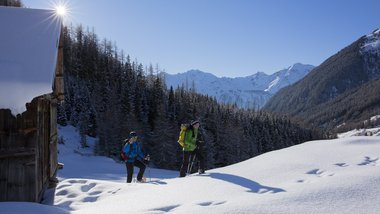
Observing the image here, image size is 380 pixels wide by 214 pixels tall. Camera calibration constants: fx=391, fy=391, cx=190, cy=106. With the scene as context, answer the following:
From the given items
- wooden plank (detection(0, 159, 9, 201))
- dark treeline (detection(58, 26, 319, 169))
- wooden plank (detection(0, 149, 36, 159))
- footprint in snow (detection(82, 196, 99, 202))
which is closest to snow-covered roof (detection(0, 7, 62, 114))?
wooden plank (detection(0, 149, 36, 159))

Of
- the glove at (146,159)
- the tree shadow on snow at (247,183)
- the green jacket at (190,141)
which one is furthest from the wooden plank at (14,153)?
the green jacket at (190,141)

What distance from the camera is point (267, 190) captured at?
8.38 m

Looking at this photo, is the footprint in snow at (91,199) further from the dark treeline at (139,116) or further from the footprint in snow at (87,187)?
the dark treeline at (139,116)

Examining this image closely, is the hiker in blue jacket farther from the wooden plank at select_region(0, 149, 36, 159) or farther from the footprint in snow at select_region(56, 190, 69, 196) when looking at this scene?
the wooden plank at select_region(0, 149, 36, 159)

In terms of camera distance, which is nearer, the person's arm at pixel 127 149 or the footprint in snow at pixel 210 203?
the footprint in snow at pixel 210 203

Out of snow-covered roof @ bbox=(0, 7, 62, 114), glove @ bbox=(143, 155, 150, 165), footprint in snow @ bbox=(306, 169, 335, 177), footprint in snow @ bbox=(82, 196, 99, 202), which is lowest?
footprint in snow @ bbox=(82, 196, 99, 202)

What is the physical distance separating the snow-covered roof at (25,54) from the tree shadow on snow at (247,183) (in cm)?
498

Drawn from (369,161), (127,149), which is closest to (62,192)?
(127,149)

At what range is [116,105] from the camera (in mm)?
74188

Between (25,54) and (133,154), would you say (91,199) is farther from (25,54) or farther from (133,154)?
(25,54)

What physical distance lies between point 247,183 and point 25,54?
6.63 meters

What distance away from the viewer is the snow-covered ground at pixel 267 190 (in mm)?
6973

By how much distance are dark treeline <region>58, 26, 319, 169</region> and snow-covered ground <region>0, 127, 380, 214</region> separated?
143 feet

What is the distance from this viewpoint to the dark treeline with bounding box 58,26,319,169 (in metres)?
Answer: 60.3
